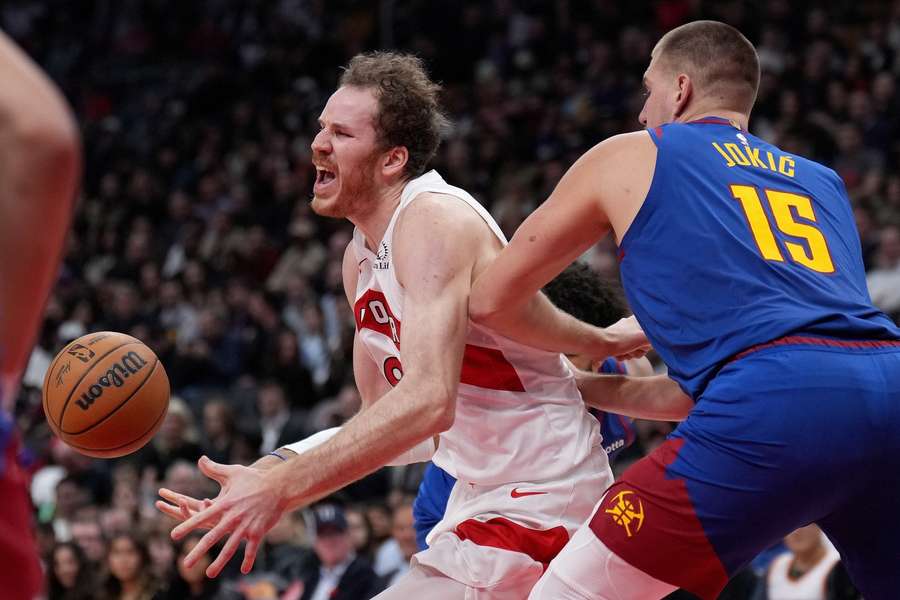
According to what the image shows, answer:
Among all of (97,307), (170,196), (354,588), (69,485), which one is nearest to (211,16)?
(170,196)

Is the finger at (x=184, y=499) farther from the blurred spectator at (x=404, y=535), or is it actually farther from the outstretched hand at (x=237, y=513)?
the blurred spectator at (x=404, y=535)

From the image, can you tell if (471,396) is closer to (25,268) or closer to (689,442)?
(689,442)

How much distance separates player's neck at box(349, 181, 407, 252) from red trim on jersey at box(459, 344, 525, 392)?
0.52 metres

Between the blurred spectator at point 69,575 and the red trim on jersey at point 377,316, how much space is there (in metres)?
5.67

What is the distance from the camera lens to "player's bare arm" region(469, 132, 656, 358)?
329 centimetres

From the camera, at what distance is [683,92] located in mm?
3641

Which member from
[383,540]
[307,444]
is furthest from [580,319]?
[383,540]

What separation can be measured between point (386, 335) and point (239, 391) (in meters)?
8.67

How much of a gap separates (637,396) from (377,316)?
2.78ft

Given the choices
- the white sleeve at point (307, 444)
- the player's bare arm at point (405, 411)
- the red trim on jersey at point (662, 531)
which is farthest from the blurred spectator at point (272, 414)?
the red trim on jersey at point (662, 531)

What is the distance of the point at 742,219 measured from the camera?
320 cm

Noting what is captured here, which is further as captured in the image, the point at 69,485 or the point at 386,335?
the point at 69,485

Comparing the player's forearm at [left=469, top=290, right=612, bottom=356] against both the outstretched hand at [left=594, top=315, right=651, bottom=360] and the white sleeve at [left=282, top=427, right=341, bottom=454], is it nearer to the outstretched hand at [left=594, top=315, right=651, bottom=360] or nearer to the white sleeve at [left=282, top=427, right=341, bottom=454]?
the outstretched hand at [left=594, top=315, right=651, bottom=360]

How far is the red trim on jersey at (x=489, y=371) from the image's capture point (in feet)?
12.6
